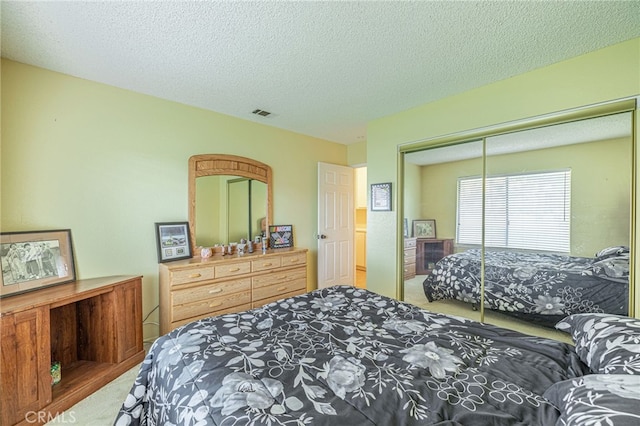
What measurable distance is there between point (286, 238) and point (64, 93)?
280 centimetres

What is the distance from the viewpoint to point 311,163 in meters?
4.43

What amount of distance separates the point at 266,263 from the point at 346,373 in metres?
2.30

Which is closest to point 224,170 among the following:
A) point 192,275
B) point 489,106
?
point 192,275

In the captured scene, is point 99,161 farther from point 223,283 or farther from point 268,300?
point 268,300

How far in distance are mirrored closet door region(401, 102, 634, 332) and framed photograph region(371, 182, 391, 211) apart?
0.22m

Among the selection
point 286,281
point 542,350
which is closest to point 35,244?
point 286,281

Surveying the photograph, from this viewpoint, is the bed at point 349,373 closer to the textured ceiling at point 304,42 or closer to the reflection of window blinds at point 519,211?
the reflection of window blinds at point 519,211

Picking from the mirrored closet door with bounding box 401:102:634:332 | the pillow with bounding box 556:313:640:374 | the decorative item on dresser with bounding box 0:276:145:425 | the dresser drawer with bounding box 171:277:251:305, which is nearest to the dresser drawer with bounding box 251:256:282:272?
the dresser drawer with bounding box 171:277:251:305

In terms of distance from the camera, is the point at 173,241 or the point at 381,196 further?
the point at 381,196

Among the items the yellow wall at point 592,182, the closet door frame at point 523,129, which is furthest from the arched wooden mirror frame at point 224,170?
the yellow wall at point 592,182

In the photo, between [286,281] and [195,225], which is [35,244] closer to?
[195,225]

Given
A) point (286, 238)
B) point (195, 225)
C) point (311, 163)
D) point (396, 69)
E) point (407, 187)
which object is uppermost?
point (396, 69)

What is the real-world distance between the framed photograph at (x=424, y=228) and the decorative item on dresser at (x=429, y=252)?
0.05 m

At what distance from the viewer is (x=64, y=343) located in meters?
2.23
